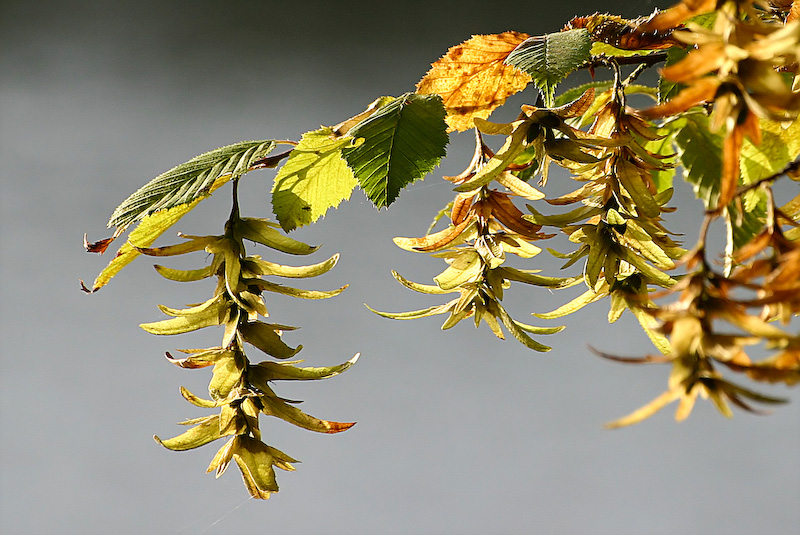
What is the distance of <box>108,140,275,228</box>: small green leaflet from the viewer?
19cm

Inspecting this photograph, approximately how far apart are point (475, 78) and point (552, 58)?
0.05 m

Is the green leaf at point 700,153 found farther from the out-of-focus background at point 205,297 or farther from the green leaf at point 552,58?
the out-of-focus background at point 205,297

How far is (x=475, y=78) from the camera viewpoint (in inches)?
9.4

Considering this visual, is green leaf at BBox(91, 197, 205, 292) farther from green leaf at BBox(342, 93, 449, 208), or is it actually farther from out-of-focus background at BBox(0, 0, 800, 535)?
out-of-focus background at BBox(0, 0, 800, 535)

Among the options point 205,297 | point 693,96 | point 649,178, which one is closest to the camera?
point 693,96

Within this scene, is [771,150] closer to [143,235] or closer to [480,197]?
[480,197]

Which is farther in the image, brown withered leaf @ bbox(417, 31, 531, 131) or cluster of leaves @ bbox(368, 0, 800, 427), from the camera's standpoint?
brown withered leaf @ bbox(417, 31, 531, 131)

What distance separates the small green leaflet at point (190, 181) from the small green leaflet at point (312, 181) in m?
0.02

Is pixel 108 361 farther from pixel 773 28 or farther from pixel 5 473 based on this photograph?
pixel 773 28

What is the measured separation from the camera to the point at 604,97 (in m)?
0.24

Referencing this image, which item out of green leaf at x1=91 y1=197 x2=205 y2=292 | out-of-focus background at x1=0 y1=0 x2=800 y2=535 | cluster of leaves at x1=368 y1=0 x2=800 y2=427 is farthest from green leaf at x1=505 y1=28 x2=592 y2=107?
out-of-focus background at x1=0 y1=0 x2=800 y2=535

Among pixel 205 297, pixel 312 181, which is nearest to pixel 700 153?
pixel 312 181

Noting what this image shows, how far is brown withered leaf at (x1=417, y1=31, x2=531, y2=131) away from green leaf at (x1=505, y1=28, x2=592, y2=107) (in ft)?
0.10

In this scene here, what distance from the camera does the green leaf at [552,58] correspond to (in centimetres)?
19
